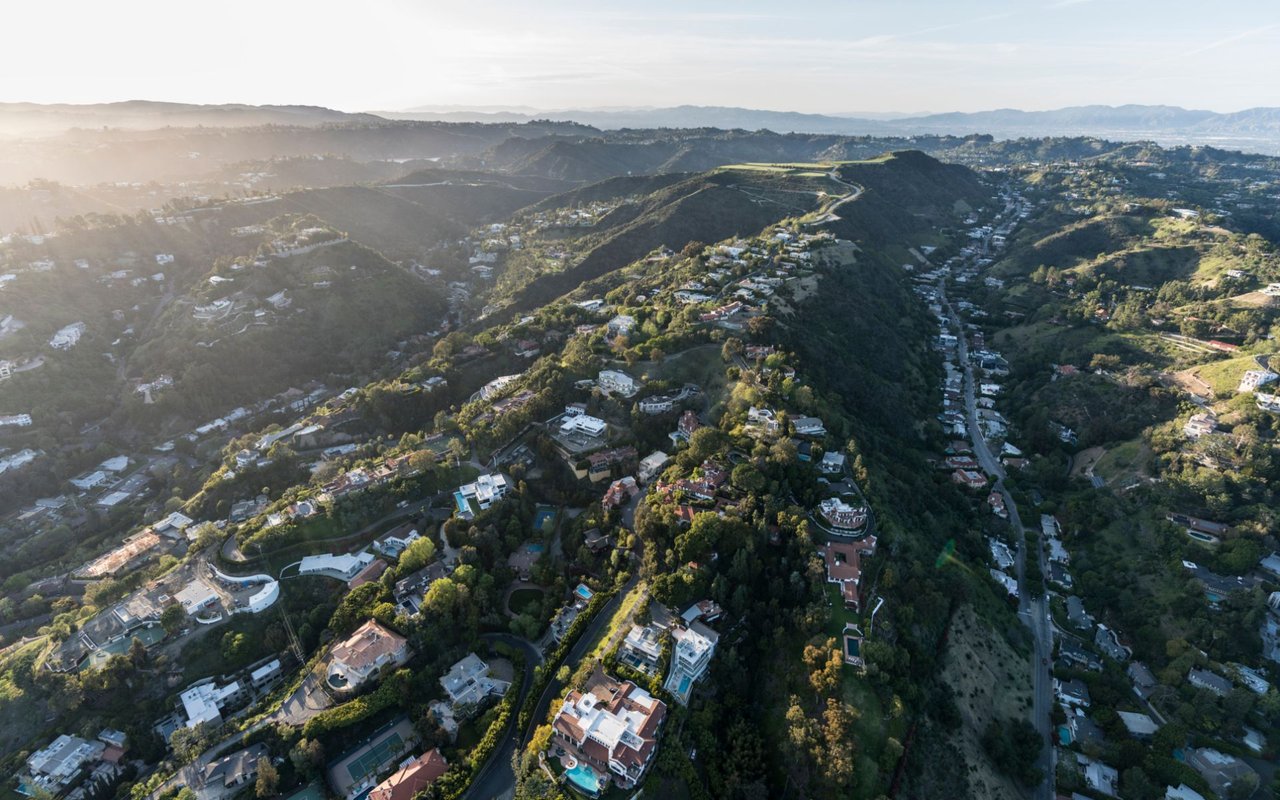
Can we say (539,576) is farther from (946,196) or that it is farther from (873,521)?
(946,196)

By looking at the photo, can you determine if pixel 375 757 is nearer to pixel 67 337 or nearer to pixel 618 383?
pixel 618 383

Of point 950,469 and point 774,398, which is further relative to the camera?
point 950,469

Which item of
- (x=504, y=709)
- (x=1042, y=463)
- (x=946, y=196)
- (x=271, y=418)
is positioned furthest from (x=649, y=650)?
(x=946, y=196)

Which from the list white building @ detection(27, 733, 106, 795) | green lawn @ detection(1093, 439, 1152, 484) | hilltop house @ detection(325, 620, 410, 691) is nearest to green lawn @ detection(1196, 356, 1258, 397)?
green lawn @ detection(1093, 439, 1152, 484)

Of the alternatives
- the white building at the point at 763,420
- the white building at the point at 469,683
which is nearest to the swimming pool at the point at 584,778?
the white building at the point at 469,683

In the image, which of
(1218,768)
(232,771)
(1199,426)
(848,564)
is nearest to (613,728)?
(848,564)

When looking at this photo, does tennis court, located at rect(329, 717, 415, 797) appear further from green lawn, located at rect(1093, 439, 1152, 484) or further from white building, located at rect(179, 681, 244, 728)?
green lawn, located at rect(1093, 439, 1152, 484)
